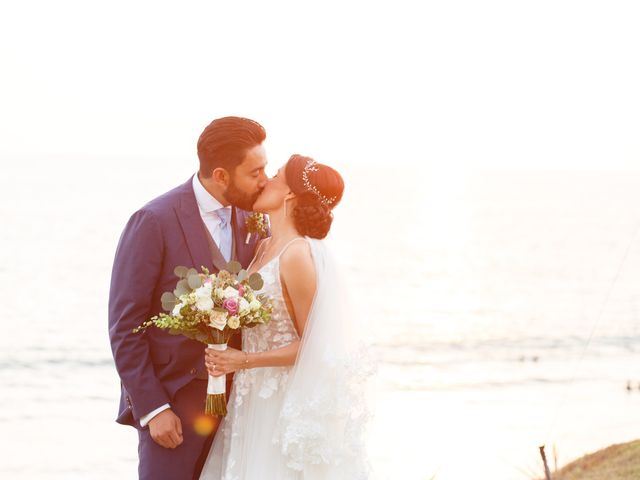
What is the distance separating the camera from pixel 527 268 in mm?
67062

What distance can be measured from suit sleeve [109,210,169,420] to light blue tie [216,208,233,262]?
37 centimetres

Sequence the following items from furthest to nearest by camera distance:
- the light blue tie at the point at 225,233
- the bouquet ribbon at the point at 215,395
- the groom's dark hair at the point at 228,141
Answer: the light blue tie at the point at 225,233
the groom's dark hair at the point at 228,141
the bouquet ribbon at the point at 215,395

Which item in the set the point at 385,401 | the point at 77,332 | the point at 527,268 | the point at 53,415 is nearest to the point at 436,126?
the point at 527,268

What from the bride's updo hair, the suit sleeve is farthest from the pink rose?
the bride's updo hair

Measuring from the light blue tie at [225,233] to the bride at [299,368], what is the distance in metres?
0.17

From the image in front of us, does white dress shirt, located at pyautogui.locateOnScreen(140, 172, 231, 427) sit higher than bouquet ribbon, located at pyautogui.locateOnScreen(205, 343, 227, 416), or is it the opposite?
white dress shirt, located at pyautogui.locateOnScreen(140, 172, 231, 427)

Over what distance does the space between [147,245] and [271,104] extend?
269ft

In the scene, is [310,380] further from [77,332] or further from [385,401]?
[77,332]

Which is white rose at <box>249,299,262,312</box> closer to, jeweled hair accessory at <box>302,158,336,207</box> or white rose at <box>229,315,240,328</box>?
white rose at <box>229,315,240,328</box>

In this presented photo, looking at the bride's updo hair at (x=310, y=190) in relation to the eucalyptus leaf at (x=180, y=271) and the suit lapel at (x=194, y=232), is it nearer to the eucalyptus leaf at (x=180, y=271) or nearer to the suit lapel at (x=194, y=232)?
the suit lapel at (x=194, y=232)

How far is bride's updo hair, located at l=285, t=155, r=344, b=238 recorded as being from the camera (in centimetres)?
490

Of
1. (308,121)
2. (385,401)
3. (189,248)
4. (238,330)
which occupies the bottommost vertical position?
(385,401)

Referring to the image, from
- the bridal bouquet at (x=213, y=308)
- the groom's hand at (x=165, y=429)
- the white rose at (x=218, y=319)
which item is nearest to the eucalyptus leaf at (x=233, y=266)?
the bridal bouquet at (x=213, y=308)

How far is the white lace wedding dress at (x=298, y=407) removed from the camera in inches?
191
